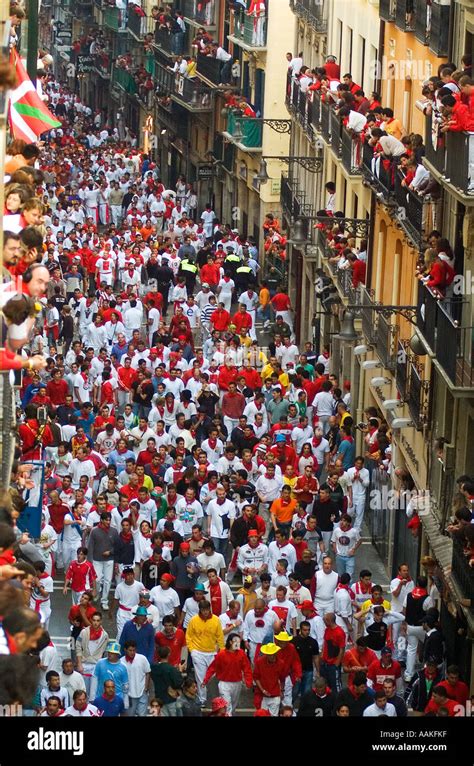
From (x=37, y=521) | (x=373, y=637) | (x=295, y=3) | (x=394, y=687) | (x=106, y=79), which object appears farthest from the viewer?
(x=106, y=79)

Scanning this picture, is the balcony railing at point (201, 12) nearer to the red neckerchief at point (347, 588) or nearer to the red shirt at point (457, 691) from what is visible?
the red neckerchief at point (347, 588)

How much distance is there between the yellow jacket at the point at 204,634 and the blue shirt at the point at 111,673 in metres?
1.58

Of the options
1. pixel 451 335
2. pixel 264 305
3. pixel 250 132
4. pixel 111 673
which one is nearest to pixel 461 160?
pixel 451 335

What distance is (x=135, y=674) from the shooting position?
25594 mm

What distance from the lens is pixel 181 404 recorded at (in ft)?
121

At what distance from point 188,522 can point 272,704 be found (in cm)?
545

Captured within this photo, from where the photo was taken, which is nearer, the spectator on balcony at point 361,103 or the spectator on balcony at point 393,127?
the spectator on balcony at point 393,127

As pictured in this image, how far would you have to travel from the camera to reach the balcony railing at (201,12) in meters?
68.6

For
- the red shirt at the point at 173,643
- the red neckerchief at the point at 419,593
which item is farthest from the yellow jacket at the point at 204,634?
the red neckerchief at the point at 419,593

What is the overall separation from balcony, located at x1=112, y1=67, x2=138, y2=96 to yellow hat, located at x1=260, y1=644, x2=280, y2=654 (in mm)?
60732

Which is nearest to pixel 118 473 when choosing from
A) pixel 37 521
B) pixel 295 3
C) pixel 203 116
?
pixel 37 521

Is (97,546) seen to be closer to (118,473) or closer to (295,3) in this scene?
(118,473)

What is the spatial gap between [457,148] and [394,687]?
22.4ft

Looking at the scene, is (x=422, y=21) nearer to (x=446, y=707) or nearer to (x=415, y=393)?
(x=415, y=393)
